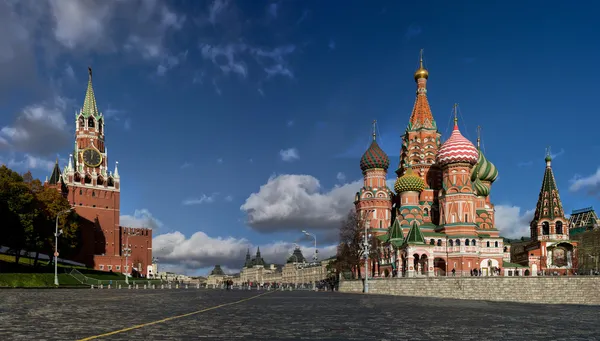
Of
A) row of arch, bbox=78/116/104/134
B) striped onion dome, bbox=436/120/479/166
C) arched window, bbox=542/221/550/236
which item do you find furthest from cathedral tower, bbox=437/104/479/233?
row of arch, bbox=78/116/104/134

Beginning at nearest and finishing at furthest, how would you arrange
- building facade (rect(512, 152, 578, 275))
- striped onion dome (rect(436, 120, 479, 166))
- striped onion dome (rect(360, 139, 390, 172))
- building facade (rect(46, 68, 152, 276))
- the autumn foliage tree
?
the autumn foliage tree < striped onion dome (rect(436, 120, 479, 166)) < building facade (rect(512, 152, 578, 275)) < striped onion dome (rect(360, 139, 390, 172)) < building facade (rect(46, 68, 152, 276))

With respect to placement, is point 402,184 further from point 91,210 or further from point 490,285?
point 91,210

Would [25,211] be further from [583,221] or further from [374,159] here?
[583,221]

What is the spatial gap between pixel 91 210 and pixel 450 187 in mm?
68417

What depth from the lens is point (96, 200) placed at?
107 meters

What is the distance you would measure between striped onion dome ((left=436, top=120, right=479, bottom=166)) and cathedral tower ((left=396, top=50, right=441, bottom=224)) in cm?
845

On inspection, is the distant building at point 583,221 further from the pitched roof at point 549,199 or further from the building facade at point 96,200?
the building facade at point 96,200

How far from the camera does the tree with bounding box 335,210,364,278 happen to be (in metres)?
69.9

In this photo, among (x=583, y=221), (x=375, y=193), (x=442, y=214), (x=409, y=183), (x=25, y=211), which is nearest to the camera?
(x=25, y=211)

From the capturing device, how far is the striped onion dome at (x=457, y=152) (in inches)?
3036

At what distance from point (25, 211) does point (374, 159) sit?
5151 cm

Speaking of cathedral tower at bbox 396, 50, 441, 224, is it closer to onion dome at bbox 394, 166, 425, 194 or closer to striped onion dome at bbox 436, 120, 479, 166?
onion dome at bbox 394, 166, 425, 194

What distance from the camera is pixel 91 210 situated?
105 meters

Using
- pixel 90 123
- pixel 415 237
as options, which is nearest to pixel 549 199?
pixel 415 237
